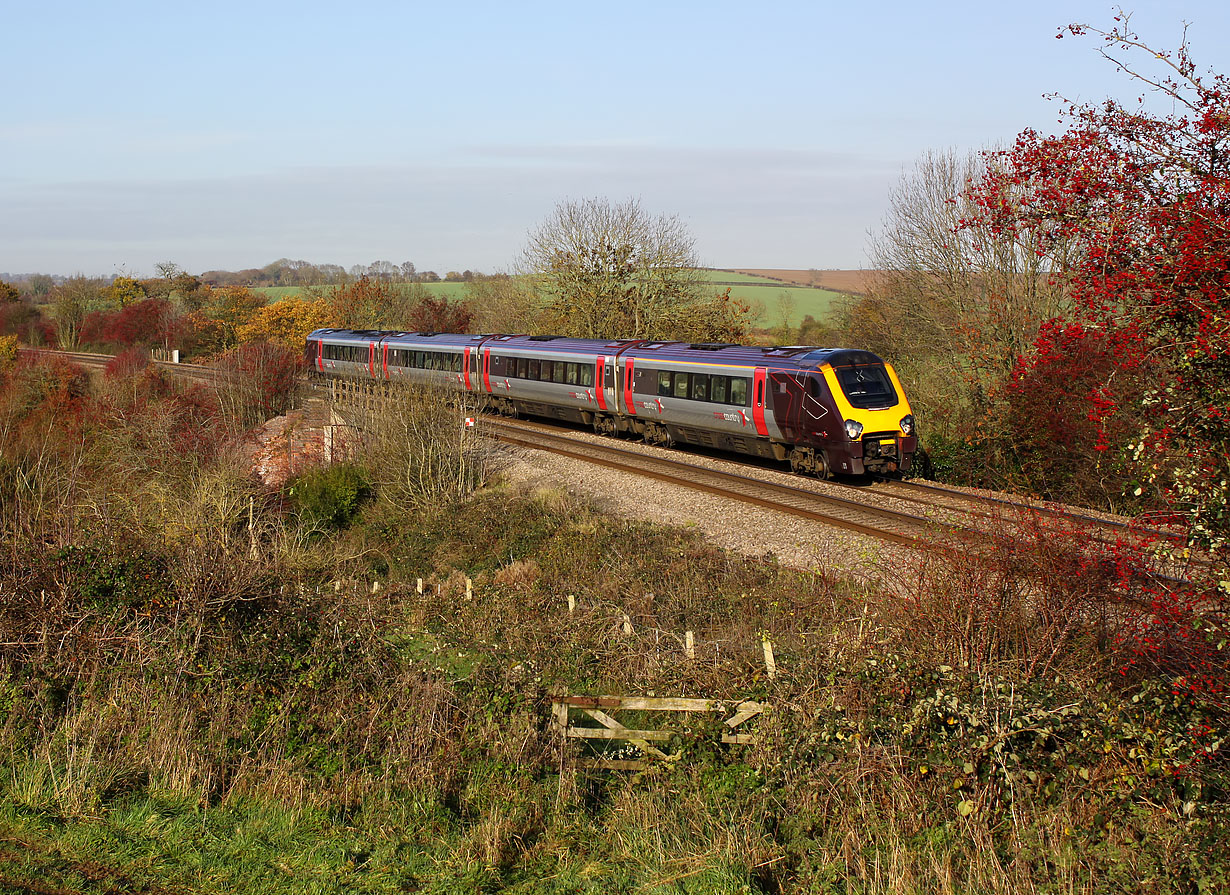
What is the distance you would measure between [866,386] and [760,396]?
2173mm

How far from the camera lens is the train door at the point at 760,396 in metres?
19.4

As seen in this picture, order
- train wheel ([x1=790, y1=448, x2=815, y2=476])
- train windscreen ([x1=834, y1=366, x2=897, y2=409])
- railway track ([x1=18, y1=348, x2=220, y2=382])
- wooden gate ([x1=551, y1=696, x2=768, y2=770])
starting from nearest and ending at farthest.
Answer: wooden gate ([x1=551, y1=696, x2=768, y2=770]) < train windscreen ([x1=834, y1=366, x2=897, y2=409]) < train wheel ([x1=790, y1=448, x2=815, y2=476]) < railway track ([x1=18, y1=348, x2=220, y2=382])

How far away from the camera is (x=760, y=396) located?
1956 centimetres

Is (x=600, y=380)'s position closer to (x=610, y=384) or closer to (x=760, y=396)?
(x=610, y=384)

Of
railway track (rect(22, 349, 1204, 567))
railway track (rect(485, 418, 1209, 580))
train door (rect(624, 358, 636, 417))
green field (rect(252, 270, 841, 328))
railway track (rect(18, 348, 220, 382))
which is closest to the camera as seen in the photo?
railway track (rect(485, 418, 1209, 580))

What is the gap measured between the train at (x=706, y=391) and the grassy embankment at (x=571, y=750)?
6.71 meters

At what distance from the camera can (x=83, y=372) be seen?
38.4 m

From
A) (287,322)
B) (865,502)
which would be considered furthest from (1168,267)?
(287,322)

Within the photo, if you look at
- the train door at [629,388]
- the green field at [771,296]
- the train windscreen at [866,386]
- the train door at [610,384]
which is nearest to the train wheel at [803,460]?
the train windscreen at [866,386]

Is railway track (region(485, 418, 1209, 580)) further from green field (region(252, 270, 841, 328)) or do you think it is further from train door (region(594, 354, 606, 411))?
green field (region(252, 270, 841, 328))

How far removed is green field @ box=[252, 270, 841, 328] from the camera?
215ft

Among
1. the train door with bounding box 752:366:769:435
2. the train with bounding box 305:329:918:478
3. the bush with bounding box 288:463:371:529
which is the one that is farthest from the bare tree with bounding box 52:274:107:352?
the train door with bounding box 752:366:769:435

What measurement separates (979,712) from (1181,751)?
1.26 metres

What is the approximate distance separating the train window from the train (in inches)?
0.9
